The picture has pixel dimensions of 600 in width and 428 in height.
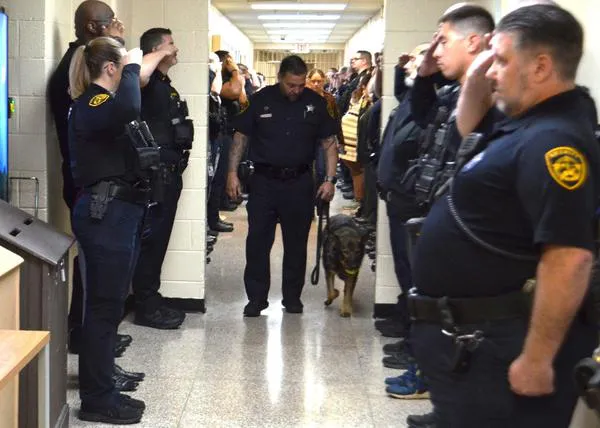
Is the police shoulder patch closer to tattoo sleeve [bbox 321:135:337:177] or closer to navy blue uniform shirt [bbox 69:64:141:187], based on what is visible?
tattoo sleeve [bbox 321:135:337:177]

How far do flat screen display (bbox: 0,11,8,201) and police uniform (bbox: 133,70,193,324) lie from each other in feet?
3.08

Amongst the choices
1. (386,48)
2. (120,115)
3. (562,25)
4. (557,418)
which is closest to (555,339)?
(557,418)

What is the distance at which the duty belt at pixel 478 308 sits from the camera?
6.10 ft

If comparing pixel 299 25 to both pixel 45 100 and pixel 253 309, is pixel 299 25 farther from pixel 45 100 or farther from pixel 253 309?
pixel 45 100

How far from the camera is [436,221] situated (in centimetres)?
197

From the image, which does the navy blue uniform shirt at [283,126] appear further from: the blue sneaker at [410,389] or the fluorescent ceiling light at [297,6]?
the fluorescent ceiling light at [297,6]

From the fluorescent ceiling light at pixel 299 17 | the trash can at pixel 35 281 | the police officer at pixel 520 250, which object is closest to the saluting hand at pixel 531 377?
the police officer at pixel 520 250

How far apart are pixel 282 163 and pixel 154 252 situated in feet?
3.08

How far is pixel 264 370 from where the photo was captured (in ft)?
13.3

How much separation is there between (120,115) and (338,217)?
2.38m

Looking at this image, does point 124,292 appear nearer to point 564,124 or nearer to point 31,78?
point 31,78

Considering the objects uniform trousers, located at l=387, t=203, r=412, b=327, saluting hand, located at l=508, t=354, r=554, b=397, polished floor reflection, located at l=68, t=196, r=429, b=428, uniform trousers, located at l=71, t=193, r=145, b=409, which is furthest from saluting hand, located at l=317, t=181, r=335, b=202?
saluting hand, located at l=508, t=354, r=554, b=397

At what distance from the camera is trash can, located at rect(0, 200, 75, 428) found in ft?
8.90

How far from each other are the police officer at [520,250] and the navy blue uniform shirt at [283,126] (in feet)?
9.87
